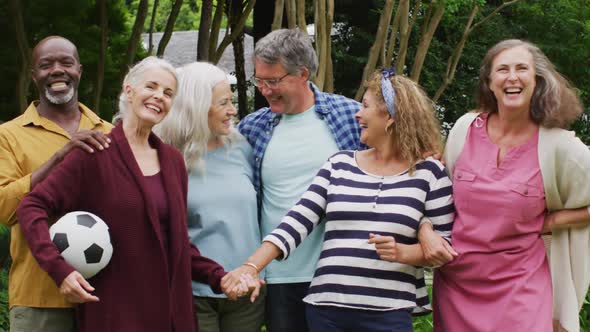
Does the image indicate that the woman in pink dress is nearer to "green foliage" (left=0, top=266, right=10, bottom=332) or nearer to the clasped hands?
the clasped hands

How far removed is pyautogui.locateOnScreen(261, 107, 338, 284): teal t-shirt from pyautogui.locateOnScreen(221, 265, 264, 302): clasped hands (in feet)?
1.71

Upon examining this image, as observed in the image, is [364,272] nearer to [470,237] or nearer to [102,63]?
[470,237]

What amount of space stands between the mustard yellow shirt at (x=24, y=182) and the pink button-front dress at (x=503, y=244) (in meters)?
1.89

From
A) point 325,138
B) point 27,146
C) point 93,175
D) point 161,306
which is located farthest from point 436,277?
point 27,146

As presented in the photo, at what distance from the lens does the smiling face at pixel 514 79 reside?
14.2ft

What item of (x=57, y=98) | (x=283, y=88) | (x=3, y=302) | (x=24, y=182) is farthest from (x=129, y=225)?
(x=3, y=302)

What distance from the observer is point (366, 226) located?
425 cm

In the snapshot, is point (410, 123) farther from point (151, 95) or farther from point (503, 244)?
point (151, 95)

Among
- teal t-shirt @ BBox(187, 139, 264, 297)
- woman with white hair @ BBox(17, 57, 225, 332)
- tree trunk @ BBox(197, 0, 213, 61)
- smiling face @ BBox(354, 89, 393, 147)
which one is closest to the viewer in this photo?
woman with white hair @ BBox(17, 57, 225, 332)

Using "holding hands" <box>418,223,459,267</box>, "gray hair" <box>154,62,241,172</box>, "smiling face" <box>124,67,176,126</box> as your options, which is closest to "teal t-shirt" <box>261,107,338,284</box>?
"gray hair" <box>154,62,241,172</box>

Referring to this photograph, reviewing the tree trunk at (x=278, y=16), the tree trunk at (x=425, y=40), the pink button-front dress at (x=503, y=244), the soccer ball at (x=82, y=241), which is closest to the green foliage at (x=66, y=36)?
the tree trunk at (x=278, y=16)

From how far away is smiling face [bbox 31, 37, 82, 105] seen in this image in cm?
444

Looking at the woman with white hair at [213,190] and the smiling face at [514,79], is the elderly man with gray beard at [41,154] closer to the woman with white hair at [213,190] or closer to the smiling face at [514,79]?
the woman with white hair at [213,190]

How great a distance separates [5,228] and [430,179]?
4.74 m
